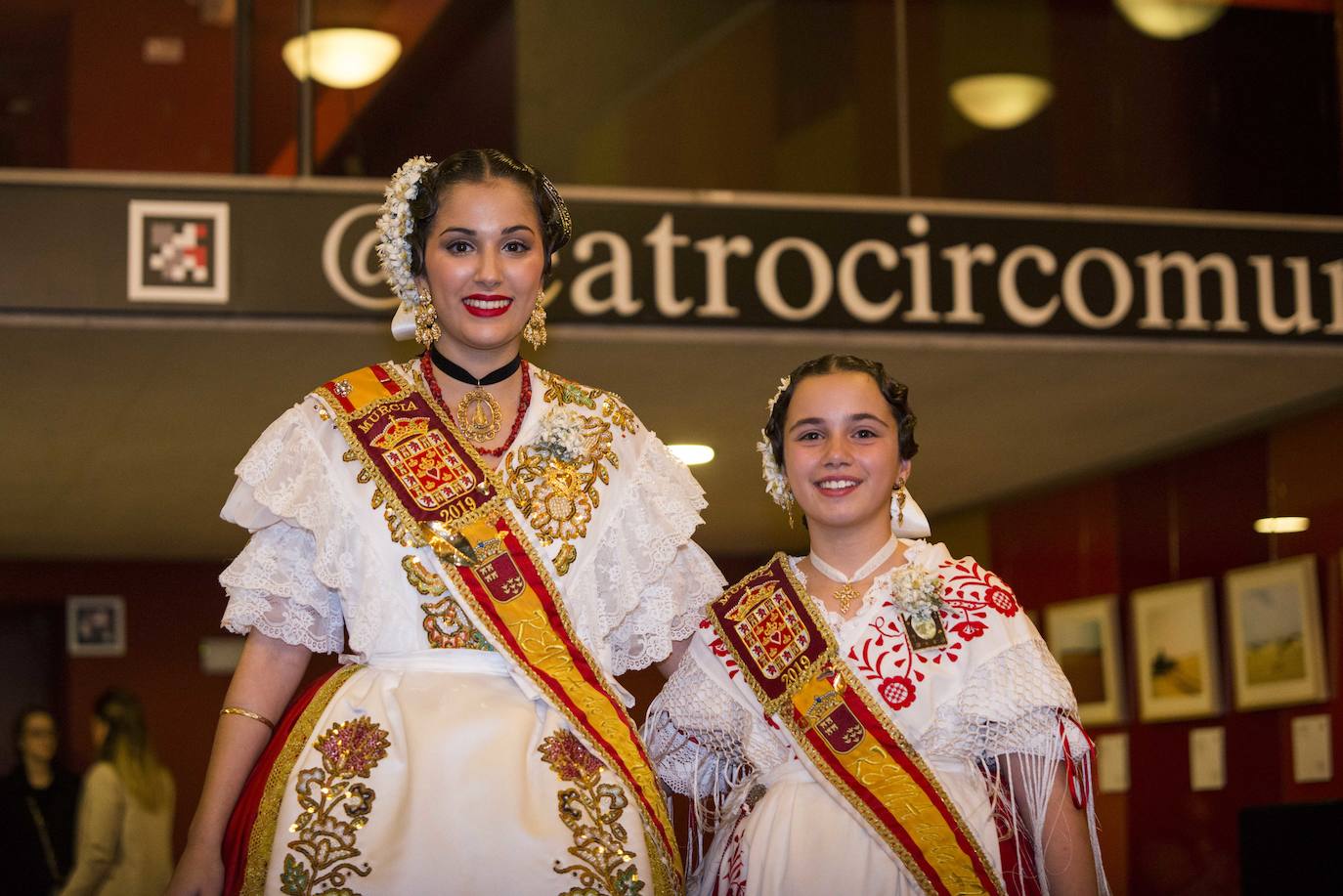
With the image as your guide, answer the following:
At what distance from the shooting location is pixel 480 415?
2229 mm

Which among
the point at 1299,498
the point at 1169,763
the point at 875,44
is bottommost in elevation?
the point at 1169,763

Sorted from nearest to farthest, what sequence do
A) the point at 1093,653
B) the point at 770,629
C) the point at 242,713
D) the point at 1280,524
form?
the point at 242,713
the point at 770,629
the point at 1280,524
the point at 1093,653

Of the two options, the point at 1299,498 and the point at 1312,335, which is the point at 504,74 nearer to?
the point at 1312,335

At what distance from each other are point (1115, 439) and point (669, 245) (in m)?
2.21

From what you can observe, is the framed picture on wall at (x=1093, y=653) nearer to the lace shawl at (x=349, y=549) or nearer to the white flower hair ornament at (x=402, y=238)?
the lace shawl at (x=349, y=549)

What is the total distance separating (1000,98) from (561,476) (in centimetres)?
342

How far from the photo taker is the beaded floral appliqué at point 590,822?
195cm

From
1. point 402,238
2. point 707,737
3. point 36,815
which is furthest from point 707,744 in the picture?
point 36,815

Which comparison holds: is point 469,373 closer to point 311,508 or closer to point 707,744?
point 311,508

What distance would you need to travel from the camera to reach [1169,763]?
6.14m

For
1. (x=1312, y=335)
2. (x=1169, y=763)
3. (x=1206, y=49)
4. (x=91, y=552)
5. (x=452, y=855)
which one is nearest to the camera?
(x=452, y=855)

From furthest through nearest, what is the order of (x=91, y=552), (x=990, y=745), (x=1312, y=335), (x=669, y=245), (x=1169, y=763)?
(x=91, y=552)
(x=1169, y=763)
(x=1312, y=335)
(x=669, y=245)
(x=990, y=745)

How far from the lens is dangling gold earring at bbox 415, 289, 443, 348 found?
7.26ft

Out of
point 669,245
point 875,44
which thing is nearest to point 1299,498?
point 875,44
